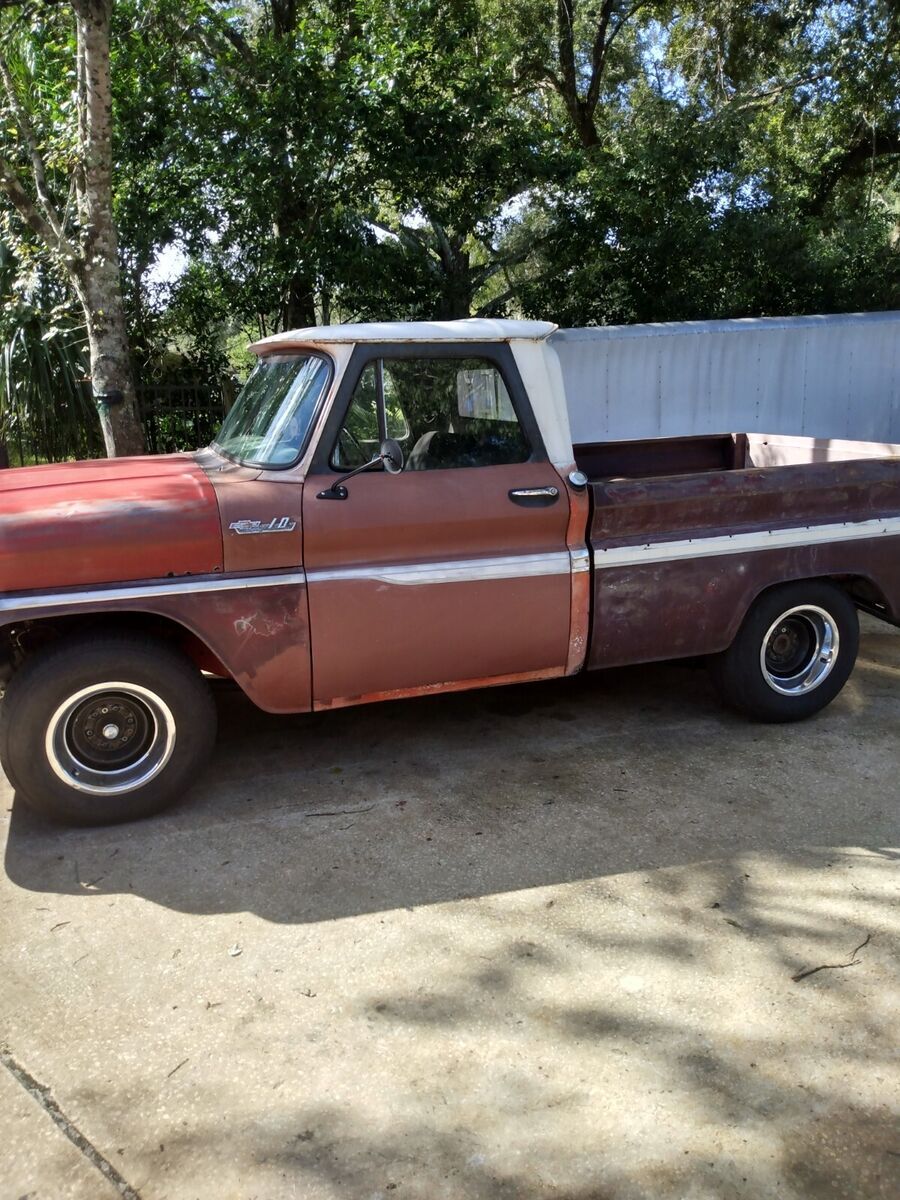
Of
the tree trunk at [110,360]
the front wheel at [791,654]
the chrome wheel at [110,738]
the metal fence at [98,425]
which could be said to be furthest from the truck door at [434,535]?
the metal fence at [98,425]

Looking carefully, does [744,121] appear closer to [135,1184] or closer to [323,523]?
[323,523]

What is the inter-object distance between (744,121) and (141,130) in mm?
6759

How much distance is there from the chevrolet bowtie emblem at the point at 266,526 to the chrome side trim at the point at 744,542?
1444 millimetres

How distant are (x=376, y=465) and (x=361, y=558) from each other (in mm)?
404

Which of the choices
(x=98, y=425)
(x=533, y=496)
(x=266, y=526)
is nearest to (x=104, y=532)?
(x=266, y=526)

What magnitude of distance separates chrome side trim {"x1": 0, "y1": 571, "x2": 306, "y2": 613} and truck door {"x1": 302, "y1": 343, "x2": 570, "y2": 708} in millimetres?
165

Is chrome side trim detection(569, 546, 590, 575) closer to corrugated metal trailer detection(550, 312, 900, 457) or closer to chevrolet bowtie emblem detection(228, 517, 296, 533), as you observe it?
chevrolet bowtie emblem detection(228, 517, 296, 533)

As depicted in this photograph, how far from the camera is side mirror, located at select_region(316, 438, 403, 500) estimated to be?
4.01 m

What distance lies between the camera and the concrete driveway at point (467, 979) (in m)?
2.40

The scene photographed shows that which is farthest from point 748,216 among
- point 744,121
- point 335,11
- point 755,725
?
point 755,725

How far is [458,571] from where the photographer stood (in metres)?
4.29

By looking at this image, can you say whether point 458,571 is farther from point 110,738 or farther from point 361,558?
point 110,738

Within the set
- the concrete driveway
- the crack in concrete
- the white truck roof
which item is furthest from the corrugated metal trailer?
the crack in concrete

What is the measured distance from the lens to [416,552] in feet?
13.9
